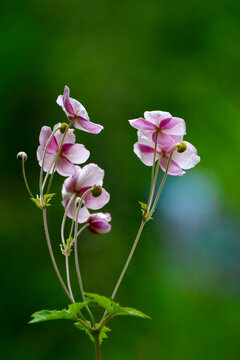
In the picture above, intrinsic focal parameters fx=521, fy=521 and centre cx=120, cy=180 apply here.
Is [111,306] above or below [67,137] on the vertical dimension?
below

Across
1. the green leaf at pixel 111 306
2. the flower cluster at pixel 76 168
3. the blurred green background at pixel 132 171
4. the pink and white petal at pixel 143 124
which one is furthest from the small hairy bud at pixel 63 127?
the blurred green background at pixel 132 171

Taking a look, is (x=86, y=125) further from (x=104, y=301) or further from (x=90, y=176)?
(x=104, y=301)

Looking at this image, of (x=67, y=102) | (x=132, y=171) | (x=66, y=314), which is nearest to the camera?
(x=66, y=314)

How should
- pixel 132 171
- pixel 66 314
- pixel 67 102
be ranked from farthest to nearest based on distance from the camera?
→ pixel 132 171, pixel 67 102, pixel 66 314

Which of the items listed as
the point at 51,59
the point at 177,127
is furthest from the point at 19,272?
the point at 177,127

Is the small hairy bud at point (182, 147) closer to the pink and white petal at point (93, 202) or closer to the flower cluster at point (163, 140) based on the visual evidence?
the flower cluster at point (163, 140)

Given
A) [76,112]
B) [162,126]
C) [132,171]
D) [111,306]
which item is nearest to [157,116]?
[162,126]

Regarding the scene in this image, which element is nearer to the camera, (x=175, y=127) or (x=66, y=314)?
(x=66, y=314)

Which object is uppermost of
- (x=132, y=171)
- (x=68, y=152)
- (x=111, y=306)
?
(x=68, y=152)
